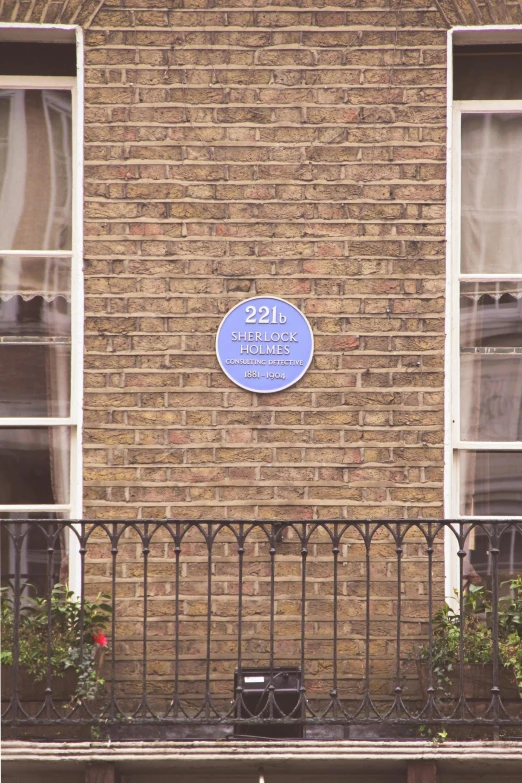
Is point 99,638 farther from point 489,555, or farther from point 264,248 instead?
point 264,248

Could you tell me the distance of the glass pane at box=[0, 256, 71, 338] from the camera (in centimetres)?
611

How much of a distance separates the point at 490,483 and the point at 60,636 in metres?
2.53

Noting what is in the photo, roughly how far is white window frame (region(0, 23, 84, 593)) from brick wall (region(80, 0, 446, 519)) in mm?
76

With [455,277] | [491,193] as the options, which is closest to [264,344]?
[455,277]

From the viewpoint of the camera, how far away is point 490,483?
239 inches

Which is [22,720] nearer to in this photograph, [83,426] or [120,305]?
[83,426]

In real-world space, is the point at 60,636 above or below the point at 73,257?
below

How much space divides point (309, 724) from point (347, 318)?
2186 millimetres

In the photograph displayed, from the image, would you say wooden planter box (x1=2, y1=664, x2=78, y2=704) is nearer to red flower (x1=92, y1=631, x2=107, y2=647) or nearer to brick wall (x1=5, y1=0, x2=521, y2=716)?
red flower (x1=92, y1=631, x2=107, y2=647)

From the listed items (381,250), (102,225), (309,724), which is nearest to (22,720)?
(309,724)

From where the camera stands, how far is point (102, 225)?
5.97 m

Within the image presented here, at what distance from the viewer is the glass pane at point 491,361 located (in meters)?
6.10

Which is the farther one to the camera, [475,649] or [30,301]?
[30,301]

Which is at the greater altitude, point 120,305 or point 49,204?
point 49,204
